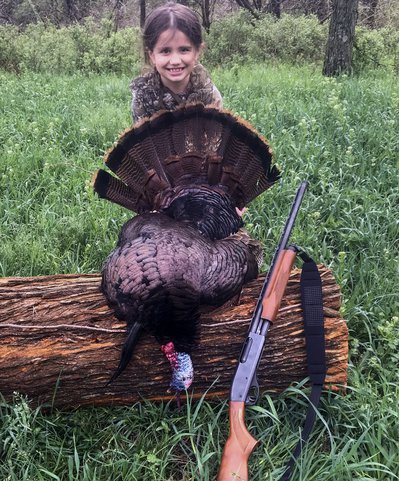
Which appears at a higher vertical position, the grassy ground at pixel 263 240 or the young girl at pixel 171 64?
the young girl at pixel 171 64

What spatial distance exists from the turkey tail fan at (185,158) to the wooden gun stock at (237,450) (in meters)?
1.22

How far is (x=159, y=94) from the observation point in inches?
134

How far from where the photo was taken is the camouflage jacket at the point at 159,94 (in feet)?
11.1

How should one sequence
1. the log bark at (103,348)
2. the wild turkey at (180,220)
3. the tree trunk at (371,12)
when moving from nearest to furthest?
the wild turkey at (180,220) → the log bark at (103,348) → the tree trunk at (371,12)

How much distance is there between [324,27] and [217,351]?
1024 cm

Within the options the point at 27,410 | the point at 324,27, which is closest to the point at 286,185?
the point at 27,410

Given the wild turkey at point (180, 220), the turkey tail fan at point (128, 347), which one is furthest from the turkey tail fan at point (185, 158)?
the turkey tail fan at point (128, 347)

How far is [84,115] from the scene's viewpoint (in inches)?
233

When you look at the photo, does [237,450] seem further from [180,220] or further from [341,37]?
[341,37]

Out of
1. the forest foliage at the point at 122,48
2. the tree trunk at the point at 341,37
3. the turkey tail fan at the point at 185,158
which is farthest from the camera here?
the forest foliage at the point at 122,48

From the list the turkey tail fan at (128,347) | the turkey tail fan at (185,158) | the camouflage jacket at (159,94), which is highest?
the camouflage jacket at (159,94)

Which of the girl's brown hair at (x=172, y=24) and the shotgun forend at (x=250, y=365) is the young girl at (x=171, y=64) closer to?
the girl's brown hair at (x=172, y=24)

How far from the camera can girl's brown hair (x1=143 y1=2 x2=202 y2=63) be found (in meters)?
3.19

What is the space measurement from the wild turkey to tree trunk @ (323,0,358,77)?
18.4 feet
